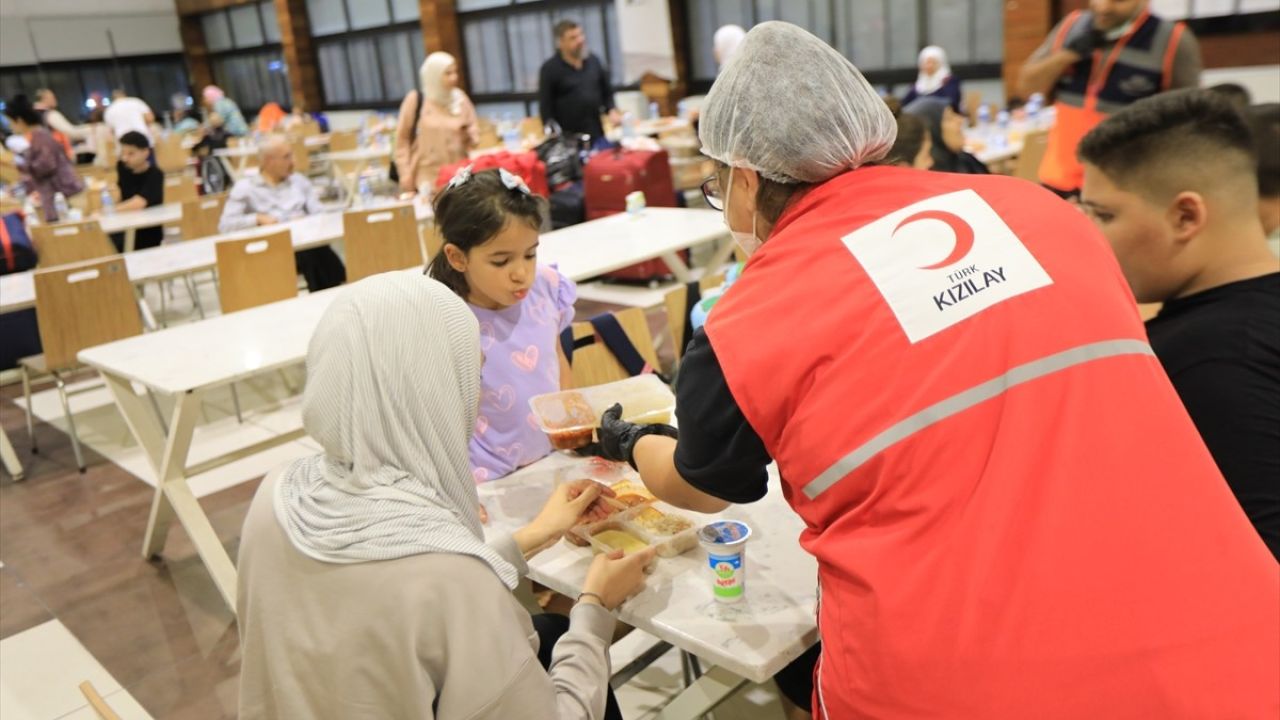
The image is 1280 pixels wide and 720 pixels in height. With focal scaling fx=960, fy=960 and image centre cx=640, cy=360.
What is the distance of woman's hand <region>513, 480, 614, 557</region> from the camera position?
1604 mm

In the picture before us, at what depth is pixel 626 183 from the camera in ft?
19.0

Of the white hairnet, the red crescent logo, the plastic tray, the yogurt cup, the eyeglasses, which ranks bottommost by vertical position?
the plastic tray

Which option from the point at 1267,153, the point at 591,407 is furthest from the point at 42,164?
the point at 1267,153

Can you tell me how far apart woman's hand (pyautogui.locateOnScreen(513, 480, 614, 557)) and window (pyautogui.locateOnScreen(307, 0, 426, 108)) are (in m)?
13.7

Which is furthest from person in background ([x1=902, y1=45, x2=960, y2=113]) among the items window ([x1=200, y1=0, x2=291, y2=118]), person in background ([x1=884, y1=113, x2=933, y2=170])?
window ([x1=200, y1=0, x2=291, y2=118])

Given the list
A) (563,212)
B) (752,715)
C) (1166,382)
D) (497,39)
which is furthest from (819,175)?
(497,39)

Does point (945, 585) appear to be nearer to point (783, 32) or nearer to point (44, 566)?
point (783, 32)

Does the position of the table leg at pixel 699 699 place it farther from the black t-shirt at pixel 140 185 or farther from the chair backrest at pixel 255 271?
the black t-shirt at pixel 140 185

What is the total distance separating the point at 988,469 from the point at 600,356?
5.52 ft

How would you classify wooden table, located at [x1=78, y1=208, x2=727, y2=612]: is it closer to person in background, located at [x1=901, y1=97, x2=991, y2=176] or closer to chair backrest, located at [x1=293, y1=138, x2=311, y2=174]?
person in background, located at [x1=901, y1=97, x2=991, y2=176]

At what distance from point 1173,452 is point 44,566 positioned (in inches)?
146

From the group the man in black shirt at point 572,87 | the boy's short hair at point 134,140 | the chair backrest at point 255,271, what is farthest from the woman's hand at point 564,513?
the boy's short hair at point 134,140

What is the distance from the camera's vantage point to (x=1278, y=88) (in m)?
6.65

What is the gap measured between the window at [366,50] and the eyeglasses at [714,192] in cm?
1387
